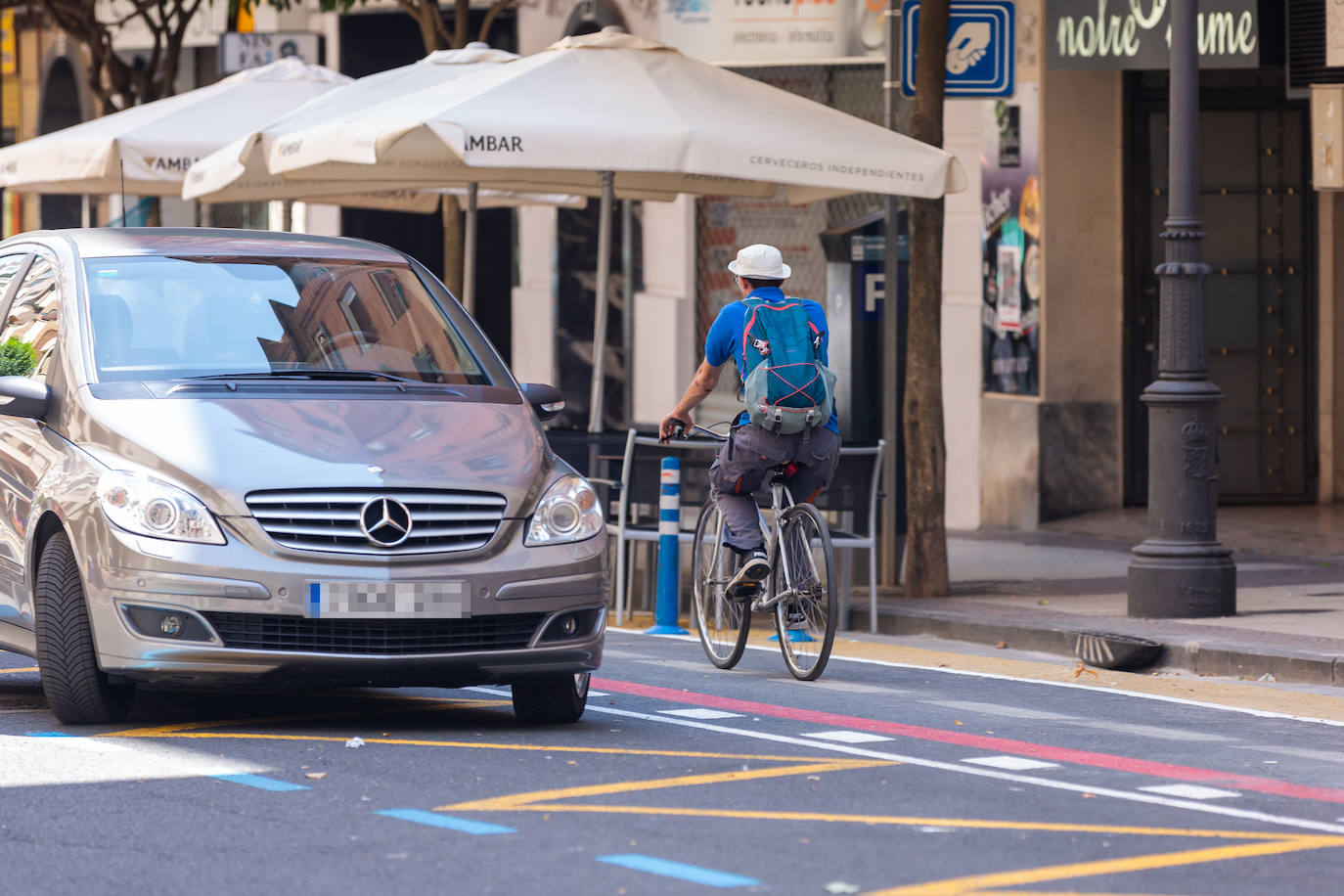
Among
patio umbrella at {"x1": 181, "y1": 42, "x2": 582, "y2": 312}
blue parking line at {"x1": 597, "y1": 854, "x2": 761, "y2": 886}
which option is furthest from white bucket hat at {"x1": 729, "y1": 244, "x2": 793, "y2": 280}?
patio umbrella at {"x1": 181, "y1": 42, "x2": 582, "y2": 312}

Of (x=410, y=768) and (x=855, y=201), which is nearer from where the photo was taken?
(x=410, y=768)

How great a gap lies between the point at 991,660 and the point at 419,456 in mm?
4132

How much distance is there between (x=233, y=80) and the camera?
18688 millimetres

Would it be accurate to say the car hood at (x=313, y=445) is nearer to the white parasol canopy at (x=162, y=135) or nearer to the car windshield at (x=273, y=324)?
the car windshield at (x=273, y=324)

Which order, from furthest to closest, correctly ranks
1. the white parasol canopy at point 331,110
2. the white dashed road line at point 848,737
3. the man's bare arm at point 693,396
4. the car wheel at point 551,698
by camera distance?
the white parasol canopy at point 331,110, the man's bare arm at point 693,396, the car wheel at point 551,698, the white dashed road line at point 848,737

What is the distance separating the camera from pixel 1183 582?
11680mm

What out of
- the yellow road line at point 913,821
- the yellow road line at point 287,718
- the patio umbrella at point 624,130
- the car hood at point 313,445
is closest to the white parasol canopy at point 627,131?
the patio umbrella at point 624,130

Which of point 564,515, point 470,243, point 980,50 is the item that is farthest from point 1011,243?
point 564,515

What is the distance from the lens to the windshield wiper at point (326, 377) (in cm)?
825

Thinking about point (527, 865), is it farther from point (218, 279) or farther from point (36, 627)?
point (218, 279)

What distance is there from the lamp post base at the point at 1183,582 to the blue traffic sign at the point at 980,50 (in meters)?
2.97

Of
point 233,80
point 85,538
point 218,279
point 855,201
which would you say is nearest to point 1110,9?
point 855,201

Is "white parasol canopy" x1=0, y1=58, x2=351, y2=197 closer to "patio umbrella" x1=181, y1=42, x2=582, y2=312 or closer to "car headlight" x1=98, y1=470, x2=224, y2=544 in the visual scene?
"patio umbrella" x1=181, y1=42, x2=582, y2=312

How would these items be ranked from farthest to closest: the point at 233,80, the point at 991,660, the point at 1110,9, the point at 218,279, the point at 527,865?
the point at 233,80 < the point at 1110,9 < the point at 991,660 < the point at 218,279 < the point at 527,865
